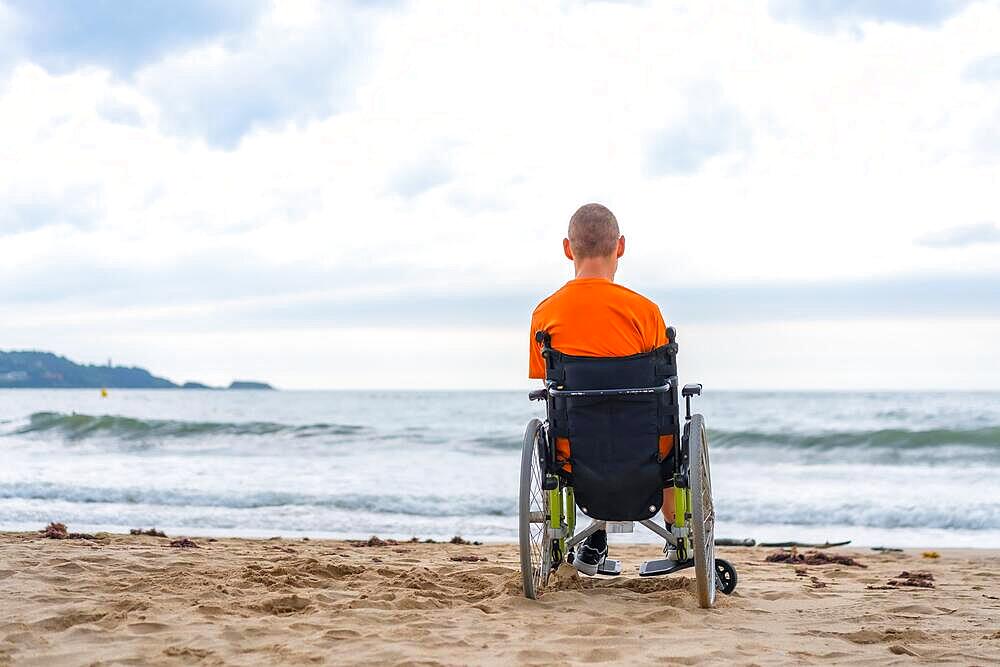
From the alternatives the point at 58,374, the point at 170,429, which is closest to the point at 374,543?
the point at 170,429

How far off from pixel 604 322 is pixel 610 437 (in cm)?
48

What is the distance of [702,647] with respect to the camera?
3102 mm

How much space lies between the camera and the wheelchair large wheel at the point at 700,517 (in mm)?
3549

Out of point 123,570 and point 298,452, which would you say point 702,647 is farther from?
point 298,452

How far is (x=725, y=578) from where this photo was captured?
4.21 meters

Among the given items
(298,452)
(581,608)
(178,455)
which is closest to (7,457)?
(178,455)

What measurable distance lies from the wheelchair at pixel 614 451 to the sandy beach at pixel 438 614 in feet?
1.07

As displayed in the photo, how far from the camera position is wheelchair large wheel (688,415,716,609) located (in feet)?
11.6

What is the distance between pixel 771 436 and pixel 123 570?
16.3 meters

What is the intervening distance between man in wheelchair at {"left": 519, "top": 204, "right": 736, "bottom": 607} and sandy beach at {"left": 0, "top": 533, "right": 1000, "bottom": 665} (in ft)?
0.97

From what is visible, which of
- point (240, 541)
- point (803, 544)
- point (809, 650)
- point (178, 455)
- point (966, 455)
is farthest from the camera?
point (178, 455)

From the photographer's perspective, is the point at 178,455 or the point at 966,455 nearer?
the point at 966,455

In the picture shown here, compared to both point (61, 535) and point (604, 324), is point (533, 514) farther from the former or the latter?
point (61, 535)

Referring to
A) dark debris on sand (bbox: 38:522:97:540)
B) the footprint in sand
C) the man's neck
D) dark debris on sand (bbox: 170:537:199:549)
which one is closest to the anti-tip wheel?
the man's neck
